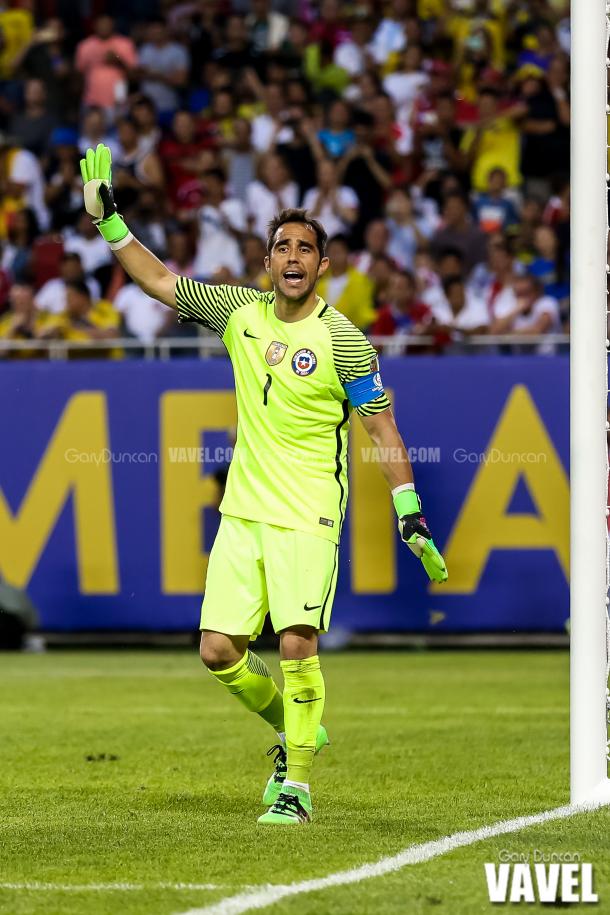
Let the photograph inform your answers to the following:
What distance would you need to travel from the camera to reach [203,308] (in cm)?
721

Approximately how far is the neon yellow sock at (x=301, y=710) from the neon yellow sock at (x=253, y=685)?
0.22 meters

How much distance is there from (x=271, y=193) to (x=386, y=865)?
474 inches

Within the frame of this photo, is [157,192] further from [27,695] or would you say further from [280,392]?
[280,392]

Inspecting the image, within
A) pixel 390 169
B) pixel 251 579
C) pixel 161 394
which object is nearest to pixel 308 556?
pixel 251 579

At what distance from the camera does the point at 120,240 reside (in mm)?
7223

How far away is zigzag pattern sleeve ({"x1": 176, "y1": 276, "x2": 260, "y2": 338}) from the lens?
7176 mm

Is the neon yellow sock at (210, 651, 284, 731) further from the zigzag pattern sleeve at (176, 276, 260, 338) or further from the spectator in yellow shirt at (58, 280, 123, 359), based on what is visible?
the spectator in yellow shirt at (58, 280, 123, 359)

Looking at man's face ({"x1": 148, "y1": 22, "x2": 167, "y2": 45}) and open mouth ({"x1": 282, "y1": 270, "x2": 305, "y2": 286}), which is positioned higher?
A: man's face ({"x1": 148, "y1": 22, "x2": 167, "y2": 45})

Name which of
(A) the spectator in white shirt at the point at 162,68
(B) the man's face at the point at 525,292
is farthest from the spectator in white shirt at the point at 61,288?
(B) the man's face at the point at 525,292

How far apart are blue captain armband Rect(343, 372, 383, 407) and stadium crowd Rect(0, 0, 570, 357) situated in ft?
26.6

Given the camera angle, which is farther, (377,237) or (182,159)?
(182,159)

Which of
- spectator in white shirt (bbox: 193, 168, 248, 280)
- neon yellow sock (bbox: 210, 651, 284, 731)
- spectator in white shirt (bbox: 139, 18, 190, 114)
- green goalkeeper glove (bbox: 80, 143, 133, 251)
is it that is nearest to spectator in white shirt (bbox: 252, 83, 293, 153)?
spectator in white shirt (bbox: 193, 168, 248, 280)

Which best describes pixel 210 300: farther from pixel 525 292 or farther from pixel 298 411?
pixel 525 292

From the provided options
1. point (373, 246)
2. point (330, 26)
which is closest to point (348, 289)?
point (373, 246)
